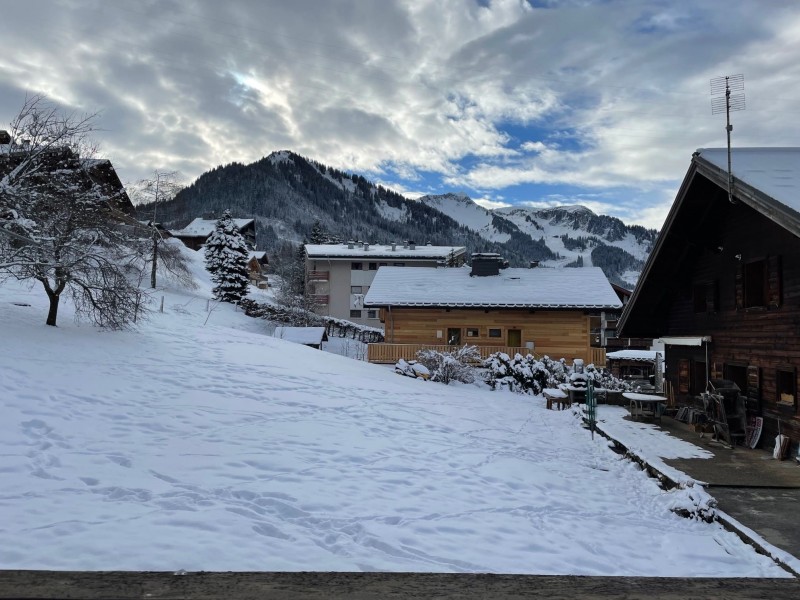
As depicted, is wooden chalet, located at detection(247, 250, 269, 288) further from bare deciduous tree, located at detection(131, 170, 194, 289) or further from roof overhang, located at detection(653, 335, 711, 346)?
roof overhang, located at detection(653, 335, 711, 346)

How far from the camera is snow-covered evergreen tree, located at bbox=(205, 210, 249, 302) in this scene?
42.4m

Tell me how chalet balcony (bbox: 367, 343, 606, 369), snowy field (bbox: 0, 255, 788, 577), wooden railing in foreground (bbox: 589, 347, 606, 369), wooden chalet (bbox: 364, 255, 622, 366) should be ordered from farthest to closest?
1. wooden chalet (bbox: 364, 255, 622, 366)
2. wooden railing in foreground (bbox: 589, 347, 606, 369)
3. chalet balcony (bbox: 367, 343, 606, 369)
4. snowy field (bbox: 0, 255, 788, 577)

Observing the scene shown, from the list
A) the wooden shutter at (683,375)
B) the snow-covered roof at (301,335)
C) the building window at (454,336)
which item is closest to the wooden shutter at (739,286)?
the wooden shutter at (683,375)

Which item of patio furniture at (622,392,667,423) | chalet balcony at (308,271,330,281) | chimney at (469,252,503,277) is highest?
chalet balcony at (308,271,330,281)

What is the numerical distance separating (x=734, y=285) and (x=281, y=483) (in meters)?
12.0

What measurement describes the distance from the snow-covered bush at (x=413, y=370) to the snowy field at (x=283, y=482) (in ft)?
26.1

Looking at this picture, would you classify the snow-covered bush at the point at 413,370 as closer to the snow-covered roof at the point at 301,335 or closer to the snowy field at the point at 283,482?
the snow-covered roof at the point at 301,335

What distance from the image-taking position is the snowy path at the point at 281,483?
529cm

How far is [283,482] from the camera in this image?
24.0ft

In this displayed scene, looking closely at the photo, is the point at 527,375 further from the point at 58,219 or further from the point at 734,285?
the point at 58,219

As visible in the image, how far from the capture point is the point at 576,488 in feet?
28.9

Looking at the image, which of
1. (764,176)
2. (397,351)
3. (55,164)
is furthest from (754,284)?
(55,164)

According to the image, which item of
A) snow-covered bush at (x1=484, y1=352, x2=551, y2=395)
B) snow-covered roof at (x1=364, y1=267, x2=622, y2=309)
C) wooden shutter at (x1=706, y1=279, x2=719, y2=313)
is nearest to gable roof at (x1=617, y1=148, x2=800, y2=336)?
wooden shutter at (x1=706, y1=279, x2=719, y2=313)

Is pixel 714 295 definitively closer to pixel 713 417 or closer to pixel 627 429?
pixel 713 417
